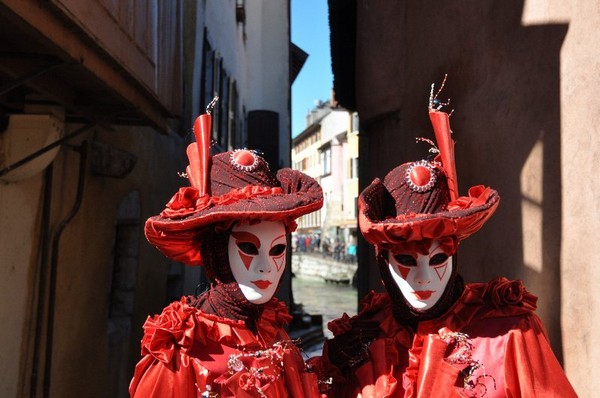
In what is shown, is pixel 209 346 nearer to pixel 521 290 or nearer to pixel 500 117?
pixel 521 290

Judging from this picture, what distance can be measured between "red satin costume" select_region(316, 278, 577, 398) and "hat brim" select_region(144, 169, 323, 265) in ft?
2.44

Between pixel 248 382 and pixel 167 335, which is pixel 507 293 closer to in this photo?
pixel 248 382

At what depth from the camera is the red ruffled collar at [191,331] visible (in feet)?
8.41

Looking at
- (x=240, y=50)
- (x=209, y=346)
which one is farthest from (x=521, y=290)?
(x=240, y=50)

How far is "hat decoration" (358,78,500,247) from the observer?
2635mm

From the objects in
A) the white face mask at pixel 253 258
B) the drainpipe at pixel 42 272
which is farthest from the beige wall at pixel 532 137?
the drainpipe at pixel 42 272

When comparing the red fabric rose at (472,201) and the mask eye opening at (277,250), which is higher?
the red fabric rose at (472,201)

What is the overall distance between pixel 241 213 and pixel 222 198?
0.16 m

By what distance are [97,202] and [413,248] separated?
366 centimetres

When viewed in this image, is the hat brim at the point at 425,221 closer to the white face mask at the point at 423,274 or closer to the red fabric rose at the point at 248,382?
the white face mask at the point at 423,274

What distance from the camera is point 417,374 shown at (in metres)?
2.77

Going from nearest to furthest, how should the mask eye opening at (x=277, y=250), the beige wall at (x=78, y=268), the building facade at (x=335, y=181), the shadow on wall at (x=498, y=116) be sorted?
the mask eye opening at (x=277, y=250) < the shadow on wall at (x=498, y=116) < the beige wall at (x=78, y=268) < the building facade at (x=335, y=181)

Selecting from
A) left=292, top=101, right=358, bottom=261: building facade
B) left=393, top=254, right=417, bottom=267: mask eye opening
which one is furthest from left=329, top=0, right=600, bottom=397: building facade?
left=292, top=101, right=358, bottom=261: building facade

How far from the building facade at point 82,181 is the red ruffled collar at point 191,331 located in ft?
4.79
